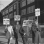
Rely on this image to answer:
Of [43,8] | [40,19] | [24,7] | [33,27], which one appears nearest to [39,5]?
[43,8]

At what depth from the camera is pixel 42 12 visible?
44281mm

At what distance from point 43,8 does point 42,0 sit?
3356 mm

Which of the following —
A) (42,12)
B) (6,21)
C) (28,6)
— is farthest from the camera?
(28,6)

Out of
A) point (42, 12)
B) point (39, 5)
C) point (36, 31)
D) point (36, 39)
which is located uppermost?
point (39, 5)

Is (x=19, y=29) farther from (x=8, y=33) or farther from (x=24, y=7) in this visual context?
(x=24, y=7)

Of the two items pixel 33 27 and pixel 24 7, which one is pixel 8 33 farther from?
pixel 24 7

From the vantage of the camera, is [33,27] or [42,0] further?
[42,0]

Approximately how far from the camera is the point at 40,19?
4491cm

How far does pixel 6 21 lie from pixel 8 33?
204 inches

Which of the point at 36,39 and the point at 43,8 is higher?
the point at 43,8

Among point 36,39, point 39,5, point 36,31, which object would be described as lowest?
point 36,39

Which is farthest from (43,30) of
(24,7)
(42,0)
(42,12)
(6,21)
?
(24,7)

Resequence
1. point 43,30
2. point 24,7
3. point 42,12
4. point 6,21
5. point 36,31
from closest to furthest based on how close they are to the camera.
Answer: point 36,31 < point 43,30 < point 6,21 < point 42,12 < point 24,7

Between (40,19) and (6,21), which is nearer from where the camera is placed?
(6,21)
